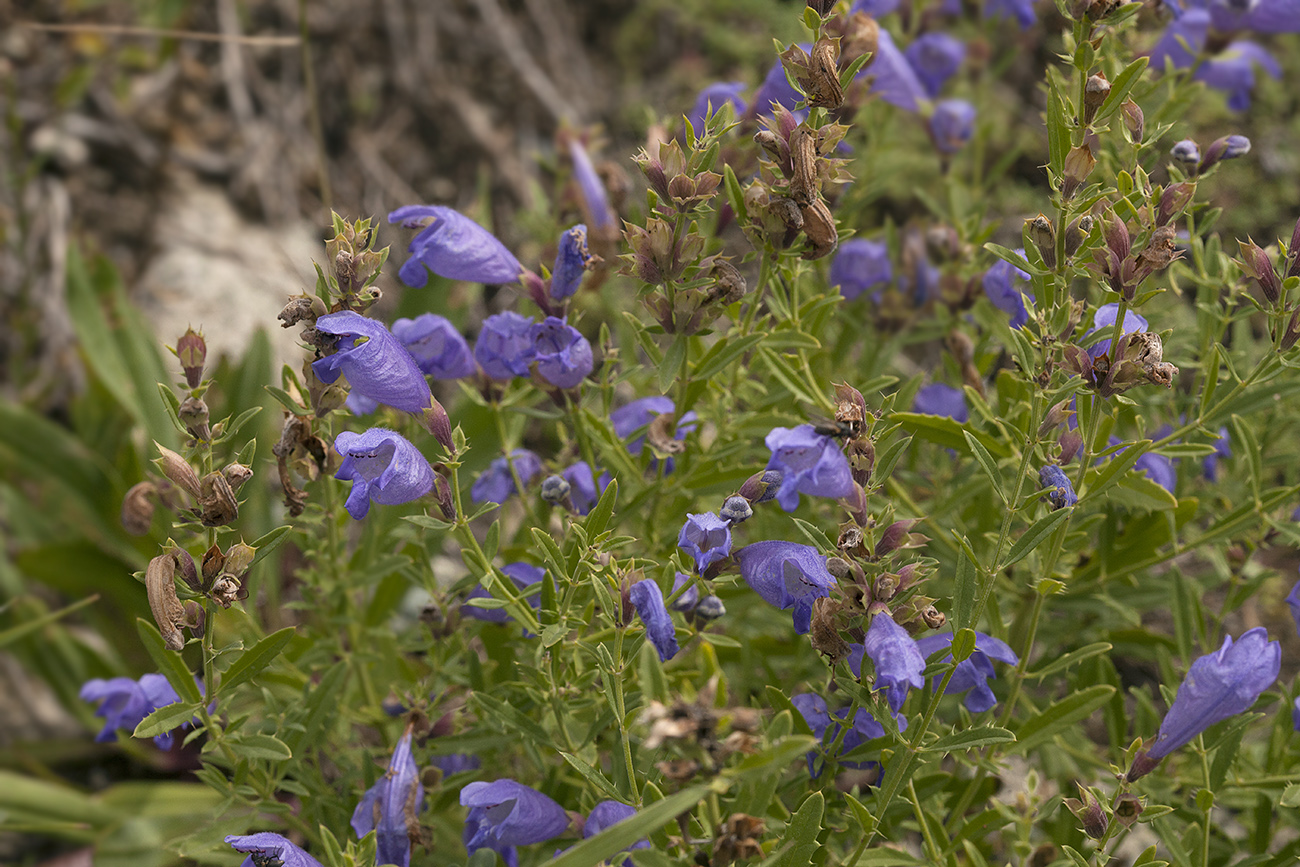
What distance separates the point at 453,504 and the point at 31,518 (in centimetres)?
253

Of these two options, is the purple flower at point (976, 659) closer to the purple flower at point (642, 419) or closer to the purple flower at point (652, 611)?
the purple flower at point (652, 611)

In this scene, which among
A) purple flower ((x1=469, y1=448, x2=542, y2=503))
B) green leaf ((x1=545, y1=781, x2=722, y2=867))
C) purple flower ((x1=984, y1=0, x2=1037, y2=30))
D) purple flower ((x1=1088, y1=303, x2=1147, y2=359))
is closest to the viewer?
green leaf ((x1=545, y1=781, x2=722, y2=867))

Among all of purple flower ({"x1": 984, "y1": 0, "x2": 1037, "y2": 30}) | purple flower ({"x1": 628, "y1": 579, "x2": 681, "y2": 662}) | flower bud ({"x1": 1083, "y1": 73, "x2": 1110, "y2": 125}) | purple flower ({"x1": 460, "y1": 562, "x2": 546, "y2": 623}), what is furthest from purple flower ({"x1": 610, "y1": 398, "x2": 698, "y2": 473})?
purple flower ({"x1": 984, "y1": 0, "x2": 1037, "y2": 30})

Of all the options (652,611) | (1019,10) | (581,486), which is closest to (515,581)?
(581,486)

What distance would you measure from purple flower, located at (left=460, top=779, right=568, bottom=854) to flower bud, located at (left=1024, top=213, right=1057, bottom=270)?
1265 millimetres

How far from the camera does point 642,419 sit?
2.42 m

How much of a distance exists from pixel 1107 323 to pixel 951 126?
43.9 inches

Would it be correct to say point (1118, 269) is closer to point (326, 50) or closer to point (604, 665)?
point (604, 665)

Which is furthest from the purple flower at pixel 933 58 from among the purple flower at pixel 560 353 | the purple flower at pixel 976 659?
the purple flower at pixel 976 659

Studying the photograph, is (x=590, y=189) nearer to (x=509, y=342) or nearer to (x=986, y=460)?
(x=509, y=342)

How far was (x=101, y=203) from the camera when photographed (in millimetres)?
4719

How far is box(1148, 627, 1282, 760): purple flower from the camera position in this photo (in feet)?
5.60

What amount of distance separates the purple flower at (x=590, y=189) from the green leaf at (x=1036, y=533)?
5.18ft

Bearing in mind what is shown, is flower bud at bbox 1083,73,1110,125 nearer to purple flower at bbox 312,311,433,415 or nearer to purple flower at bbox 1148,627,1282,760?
purple flower at bbox 1148,627,1282,760
